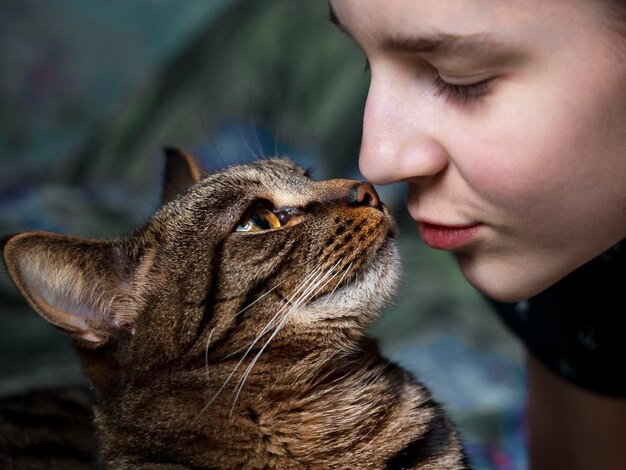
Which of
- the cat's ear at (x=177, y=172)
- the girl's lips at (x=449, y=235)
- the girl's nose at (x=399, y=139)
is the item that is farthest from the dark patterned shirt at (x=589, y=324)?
the cat's ear at (x=177, y=172)

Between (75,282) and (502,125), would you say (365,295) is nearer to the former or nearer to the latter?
(502,125)

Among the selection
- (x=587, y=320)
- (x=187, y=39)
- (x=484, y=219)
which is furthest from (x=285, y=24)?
(x=484, y=219)

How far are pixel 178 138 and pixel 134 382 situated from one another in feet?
4.63

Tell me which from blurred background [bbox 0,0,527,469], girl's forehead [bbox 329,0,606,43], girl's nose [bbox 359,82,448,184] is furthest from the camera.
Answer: blurred background [bbox 0,0,527,469]

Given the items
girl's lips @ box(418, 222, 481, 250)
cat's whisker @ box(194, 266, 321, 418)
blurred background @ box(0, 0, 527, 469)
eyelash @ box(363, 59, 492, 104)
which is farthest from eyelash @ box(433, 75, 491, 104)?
blurred background @ box(0, 0, 527, 469)

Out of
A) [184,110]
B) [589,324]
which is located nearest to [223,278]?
[589,324]

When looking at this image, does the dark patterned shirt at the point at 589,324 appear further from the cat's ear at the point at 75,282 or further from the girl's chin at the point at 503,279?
the cat's ear at the point at 75,282

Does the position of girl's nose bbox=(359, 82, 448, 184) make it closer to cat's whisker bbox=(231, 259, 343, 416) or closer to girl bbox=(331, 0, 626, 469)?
girl bbox=(331, 0, 626, 469)

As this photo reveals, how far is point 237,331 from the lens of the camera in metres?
1.20

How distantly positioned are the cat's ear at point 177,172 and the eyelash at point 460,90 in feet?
2.01

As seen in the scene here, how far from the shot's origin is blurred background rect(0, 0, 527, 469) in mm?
2332

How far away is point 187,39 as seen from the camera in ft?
8.23

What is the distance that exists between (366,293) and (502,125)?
35cm

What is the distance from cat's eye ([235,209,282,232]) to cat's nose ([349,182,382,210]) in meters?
0.13
